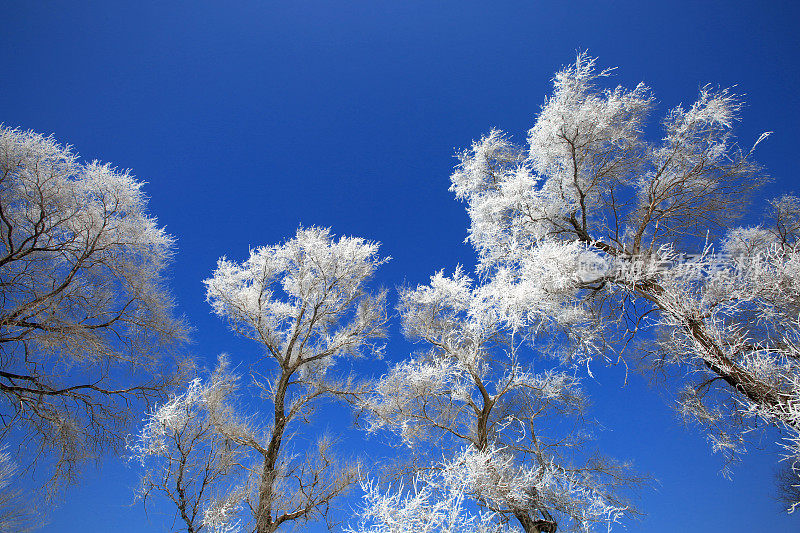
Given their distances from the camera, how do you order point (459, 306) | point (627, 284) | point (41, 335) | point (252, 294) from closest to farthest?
point (627, 284) → point (41, 335) → point (459, 306) → point (252, 294)

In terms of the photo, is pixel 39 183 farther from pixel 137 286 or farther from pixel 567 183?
pixel 567 183

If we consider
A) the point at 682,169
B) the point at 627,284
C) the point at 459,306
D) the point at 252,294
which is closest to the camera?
the point at 627,284

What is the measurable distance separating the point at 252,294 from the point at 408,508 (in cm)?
721

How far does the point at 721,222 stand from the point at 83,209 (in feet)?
44.5

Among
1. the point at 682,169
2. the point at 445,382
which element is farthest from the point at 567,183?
the point at 445,382

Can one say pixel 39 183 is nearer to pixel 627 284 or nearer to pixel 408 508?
pixel 408 508

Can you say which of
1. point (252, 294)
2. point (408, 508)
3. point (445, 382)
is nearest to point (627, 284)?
point (445, 382)

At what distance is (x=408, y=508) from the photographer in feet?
16.4

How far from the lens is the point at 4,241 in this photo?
7234 mm

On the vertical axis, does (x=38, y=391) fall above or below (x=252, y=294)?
below

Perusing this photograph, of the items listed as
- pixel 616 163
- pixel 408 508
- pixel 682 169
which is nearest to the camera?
pixel 408 508

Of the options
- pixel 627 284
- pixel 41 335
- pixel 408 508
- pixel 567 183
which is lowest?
pixel 408 508

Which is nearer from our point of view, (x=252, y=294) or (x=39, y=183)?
(x=39, y=183)

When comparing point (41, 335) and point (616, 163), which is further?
point (616, 163)
